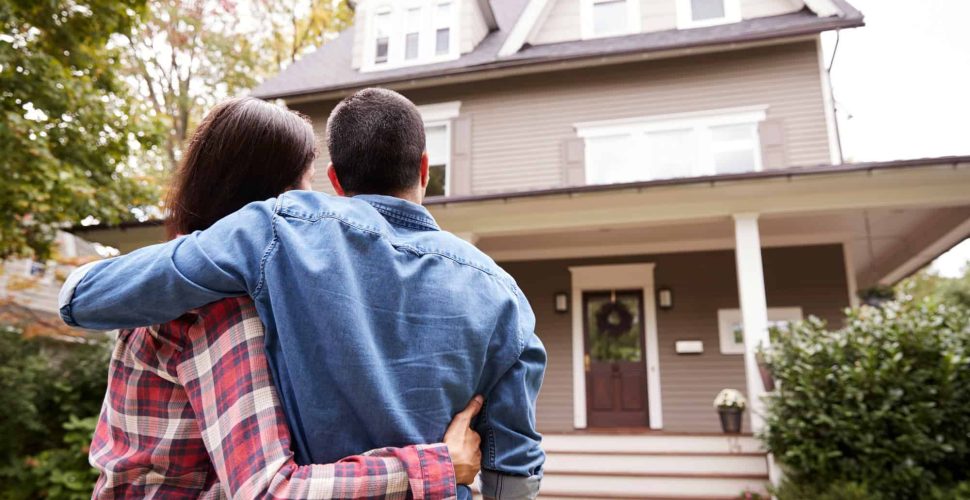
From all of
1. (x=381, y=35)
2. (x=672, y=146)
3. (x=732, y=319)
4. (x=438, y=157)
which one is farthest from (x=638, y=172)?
(x=381, y=35)

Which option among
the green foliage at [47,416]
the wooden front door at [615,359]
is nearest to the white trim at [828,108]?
the wooden front door at [615,359]

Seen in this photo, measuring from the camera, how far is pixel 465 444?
1.01 metres

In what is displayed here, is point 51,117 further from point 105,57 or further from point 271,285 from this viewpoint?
point 271,285

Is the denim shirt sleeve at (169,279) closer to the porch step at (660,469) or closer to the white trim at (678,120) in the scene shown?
the porch step at (660,469)

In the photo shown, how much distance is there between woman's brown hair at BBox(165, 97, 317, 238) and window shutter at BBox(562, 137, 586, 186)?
7904mm

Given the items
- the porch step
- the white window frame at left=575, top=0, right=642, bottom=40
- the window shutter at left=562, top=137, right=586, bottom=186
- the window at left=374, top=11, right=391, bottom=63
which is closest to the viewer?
the porch step

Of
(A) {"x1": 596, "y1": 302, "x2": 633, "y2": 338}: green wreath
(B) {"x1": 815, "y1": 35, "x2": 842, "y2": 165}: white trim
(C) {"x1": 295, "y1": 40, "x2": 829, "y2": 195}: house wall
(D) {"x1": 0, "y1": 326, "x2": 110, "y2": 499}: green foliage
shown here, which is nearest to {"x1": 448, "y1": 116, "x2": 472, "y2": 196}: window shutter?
(C) {"x1": 295, "y1": 40, "x2": 829, "y2": 195}: house wall

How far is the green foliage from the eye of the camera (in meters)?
6.64

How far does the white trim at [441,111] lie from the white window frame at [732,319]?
16.2 feet

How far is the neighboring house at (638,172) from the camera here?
8125mm

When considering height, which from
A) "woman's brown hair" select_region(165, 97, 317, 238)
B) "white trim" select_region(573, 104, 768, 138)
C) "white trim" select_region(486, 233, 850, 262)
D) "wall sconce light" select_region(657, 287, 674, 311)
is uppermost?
"white trim" select_region(573, 104, 768, 138)

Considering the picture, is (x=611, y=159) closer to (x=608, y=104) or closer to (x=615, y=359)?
(x=608, y=104)

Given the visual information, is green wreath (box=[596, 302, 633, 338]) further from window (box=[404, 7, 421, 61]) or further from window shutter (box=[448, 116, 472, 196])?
window (box=[404, 7, 421, 61])

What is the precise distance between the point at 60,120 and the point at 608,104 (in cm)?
707
